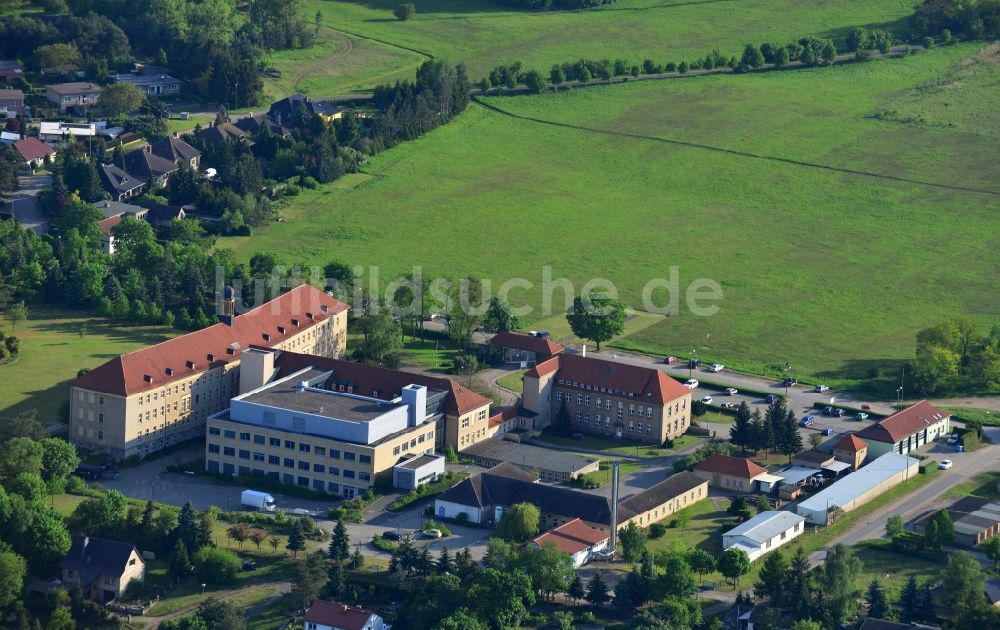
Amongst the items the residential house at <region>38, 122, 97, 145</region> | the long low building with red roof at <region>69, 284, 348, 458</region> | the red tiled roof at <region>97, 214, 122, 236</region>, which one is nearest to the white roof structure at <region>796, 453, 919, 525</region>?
the long low building with red roof at <region>69, 284, 348, 458</region>

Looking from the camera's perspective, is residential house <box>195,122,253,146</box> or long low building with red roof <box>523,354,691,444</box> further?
residential house <box>195,122,253,146</box>

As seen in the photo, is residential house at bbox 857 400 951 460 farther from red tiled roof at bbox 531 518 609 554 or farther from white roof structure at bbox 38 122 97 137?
white roof structure at bbox 38 122 97 137

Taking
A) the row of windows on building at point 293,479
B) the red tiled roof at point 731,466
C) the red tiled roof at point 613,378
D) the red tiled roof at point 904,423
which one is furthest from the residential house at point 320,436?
the red tiled roof at point 904,423

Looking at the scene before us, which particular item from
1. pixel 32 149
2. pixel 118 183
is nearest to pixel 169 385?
pixel 118 183

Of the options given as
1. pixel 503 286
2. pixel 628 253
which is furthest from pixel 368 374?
pixel 628 253

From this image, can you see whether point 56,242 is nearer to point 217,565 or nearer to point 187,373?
point 187,373

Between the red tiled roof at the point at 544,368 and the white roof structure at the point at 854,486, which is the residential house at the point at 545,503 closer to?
the white roof structure at the point at 854,486
